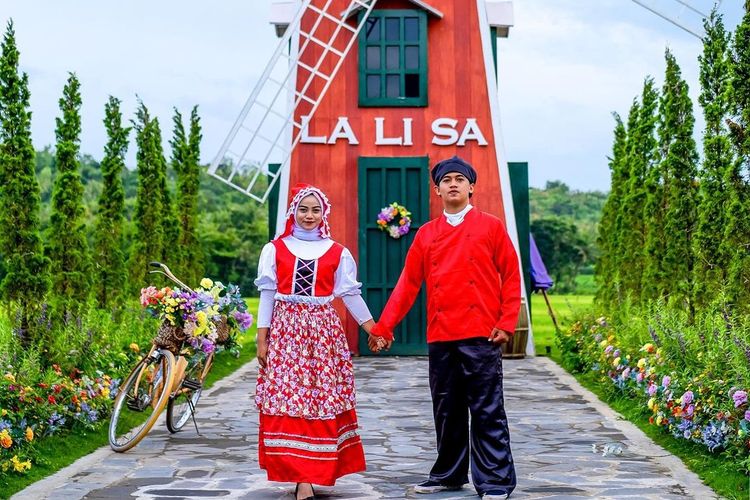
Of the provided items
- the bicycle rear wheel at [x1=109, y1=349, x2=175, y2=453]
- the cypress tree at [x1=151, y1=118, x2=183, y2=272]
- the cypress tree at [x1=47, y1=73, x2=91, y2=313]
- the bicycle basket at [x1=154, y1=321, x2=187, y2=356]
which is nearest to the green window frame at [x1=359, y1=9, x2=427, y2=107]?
the cypress tree at [x1=151, y1=118, x2=183, y2=272]

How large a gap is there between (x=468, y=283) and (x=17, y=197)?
429cm

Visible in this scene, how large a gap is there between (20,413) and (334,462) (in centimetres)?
211

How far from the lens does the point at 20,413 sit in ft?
21.2

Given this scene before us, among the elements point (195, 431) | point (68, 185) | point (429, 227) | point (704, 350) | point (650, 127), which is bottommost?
point (195, 431)

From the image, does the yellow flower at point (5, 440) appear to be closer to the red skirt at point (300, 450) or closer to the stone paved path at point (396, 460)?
the stone paved path at point (396, 460)

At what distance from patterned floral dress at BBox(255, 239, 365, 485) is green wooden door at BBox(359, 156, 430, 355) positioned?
8.19 meters

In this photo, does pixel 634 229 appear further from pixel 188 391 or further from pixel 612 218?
pixel 188 391

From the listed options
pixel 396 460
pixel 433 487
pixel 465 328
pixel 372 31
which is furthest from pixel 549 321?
pixel 465 328

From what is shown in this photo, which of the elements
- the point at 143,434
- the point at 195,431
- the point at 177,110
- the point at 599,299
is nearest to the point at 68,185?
the point at 195,431

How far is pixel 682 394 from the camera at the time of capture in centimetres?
709

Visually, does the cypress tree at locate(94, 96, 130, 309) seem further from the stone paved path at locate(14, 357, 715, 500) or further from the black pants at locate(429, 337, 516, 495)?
the black pants at locate(429, 337, 516, 495)

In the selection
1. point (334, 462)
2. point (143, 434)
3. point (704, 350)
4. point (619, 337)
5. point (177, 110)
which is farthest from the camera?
point (177, 110)

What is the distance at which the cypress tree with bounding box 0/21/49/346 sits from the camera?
8.41m

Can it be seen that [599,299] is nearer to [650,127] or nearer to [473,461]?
[650,127]
